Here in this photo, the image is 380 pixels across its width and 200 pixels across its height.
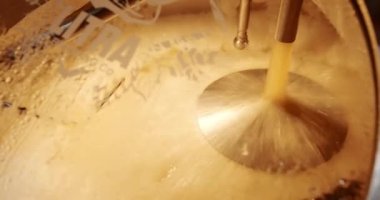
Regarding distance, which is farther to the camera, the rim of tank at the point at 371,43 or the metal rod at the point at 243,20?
the metal rod at the point at 243,20

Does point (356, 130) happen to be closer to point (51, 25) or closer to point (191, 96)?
point (191, 96)

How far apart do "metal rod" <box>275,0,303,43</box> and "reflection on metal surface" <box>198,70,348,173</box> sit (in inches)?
6.2

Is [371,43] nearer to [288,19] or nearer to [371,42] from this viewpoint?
[371,42]

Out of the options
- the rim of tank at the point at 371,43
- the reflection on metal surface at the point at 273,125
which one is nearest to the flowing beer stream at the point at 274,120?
the reflection on metal surface at the point at 273,125

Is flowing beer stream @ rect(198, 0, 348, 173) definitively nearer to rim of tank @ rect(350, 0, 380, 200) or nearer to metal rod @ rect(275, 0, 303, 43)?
metal rod @ rect(275, 0, 303, 43)

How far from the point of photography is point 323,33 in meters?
0.91

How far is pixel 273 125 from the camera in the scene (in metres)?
0.71

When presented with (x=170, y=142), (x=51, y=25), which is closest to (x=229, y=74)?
(x=170, y=142)

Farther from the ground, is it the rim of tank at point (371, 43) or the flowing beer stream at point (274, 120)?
the rim of tank at point (371, 43)

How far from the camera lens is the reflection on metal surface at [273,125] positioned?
2.23 feet

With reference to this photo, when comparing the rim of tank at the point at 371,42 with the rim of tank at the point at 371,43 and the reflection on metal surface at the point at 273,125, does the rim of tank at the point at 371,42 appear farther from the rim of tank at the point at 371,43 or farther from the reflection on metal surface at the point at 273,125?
the reflection on metal surface at the point at 273,125

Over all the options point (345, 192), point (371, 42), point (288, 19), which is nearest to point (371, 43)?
point (371, 42)

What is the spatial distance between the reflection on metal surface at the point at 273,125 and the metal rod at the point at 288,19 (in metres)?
0.16

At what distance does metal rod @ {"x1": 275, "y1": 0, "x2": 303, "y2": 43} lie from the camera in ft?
1.81
